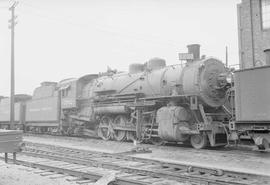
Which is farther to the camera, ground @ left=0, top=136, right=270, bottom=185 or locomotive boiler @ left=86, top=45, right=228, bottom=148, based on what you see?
locomotive boiler @ left=86, top=45, right=228, bottom=148

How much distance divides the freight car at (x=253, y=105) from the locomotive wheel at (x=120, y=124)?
6003mm

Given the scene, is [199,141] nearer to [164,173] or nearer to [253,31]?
[164,173]

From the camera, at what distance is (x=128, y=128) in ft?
50.4

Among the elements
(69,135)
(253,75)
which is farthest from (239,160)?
(69,135)

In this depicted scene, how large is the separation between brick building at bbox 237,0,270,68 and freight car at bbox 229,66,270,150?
346 inches

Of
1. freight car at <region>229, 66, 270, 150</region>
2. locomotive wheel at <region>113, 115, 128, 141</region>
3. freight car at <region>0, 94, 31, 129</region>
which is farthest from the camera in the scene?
freight car at <region>0, 94, 31, 129</region>

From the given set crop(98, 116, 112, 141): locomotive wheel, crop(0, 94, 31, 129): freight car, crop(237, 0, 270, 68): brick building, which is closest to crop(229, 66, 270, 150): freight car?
crop(98, 116, 112, 141): locomotive wheel

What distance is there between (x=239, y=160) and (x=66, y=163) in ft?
16.1

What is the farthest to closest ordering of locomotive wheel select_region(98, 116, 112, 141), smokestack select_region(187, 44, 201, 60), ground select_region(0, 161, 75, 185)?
locomotive wheel select_region(98, 116, 112, 141) → smokestack select_region(187, 44, 201, 60) → ground select_region(0, 161, 75, 185)

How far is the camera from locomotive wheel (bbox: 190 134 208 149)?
40.9 feet

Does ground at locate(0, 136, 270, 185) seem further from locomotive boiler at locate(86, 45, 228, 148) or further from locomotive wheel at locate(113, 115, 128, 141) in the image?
locomotive wheel at locate(113, 115, 128, 141)

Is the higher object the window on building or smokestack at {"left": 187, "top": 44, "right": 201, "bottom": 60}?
the window on building

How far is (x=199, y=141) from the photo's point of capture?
12.9 metres

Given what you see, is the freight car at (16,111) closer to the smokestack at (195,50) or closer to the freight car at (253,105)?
the smokestack at (195,50)
